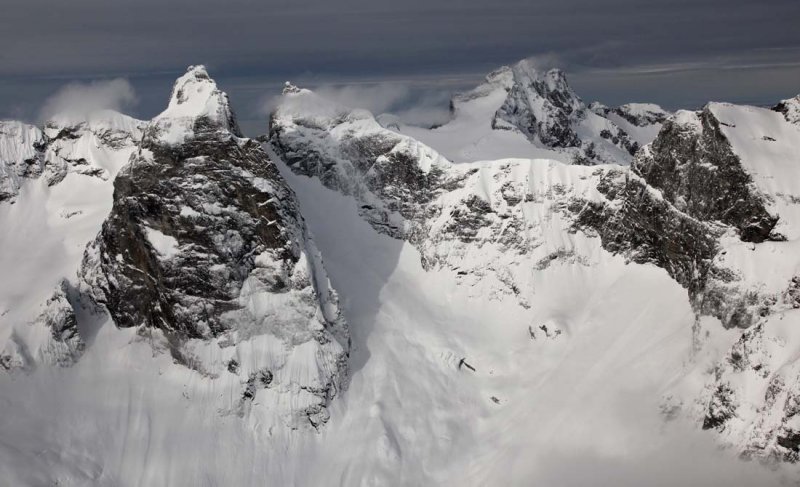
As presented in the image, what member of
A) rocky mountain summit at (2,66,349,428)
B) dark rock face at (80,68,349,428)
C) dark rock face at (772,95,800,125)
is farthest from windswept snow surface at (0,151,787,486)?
dark rock face at (772,95,800,125)

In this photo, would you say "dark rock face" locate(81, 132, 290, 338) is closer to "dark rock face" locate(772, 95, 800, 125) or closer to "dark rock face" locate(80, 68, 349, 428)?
"dark rock face" locate(80, 68, 349, 428)

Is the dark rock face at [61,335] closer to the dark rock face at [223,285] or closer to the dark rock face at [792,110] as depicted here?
the dark rock face at [223,285]

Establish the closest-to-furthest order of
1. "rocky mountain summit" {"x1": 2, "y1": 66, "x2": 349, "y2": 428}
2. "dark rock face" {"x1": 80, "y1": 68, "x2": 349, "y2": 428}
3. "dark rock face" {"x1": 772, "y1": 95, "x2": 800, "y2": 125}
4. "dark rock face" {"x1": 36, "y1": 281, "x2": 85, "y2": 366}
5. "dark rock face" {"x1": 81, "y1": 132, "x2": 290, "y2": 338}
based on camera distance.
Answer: "rocky mountain summit" {"x1": 2, "y1": 66, "x2": 349, "y2": 428} < "dark rock face" {"x1": 80, "y1": 68, "x2": 349, "y2": 428} < "dark rock face" {"x1": 81, "y1": 132, "x2": 290, "y2": 338} < "dark rock face" {"x1": 36, "y1": 281, "x2": 85, "y2": 366} < "dark rock face" {"x1": 772, "y1": 95, "x2": 800, "y2": 125}

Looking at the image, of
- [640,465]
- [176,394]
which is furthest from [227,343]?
[640,465]

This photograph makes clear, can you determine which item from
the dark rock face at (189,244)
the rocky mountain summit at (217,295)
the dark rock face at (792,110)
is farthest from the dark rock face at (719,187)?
the dark rock face at (189,244)

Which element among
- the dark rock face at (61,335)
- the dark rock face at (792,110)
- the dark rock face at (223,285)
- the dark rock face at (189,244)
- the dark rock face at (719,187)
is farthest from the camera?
the dark rock face at (792,110)

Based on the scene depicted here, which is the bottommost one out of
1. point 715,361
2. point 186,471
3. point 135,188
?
point 186,471

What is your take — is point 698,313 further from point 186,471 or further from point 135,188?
point 135,188

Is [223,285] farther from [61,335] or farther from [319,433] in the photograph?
[319,433]

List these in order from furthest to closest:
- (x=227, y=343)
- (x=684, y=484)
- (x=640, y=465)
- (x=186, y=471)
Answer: (x=227, y=343), (x=186, y=471), (x=640, y=465), (x=684, y=484)

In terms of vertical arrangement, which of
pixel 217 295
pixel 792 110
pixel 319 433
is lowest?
pixel 319 433

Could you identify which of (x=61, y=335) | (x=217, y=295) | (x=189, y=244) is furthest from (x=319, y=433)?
(x=61, y=335)
